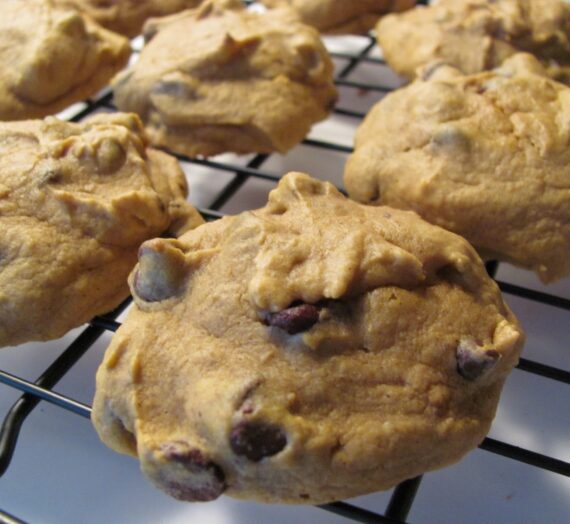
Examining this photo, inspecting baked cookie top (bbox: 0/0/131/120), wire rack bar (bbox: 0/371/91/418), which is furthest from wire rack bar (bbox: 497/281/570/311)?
baked cookie top (bbox: 0/0/131/120)

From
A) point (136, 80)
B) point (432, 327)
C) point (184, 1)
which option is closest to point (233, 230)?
point (432, 327)

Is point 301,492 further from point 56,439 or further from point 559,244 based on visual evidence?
point 559,244

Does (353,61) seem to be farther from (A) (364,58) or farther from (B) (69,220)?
(B) (69,220)

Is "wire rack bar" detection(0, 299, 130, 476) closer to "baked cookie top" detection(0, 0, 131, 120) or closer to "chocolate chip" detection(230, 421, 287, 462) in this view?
"chocolate chip" detection(230, 421, 287, 462)

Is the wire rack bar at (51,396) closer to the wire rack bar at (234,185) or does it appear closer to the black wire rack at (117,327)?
the black wire rack at (117,327)

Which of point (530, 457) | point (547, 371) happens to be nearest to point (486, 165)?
point (547, 371)

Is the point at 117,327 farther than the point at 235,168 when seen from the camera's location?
No
